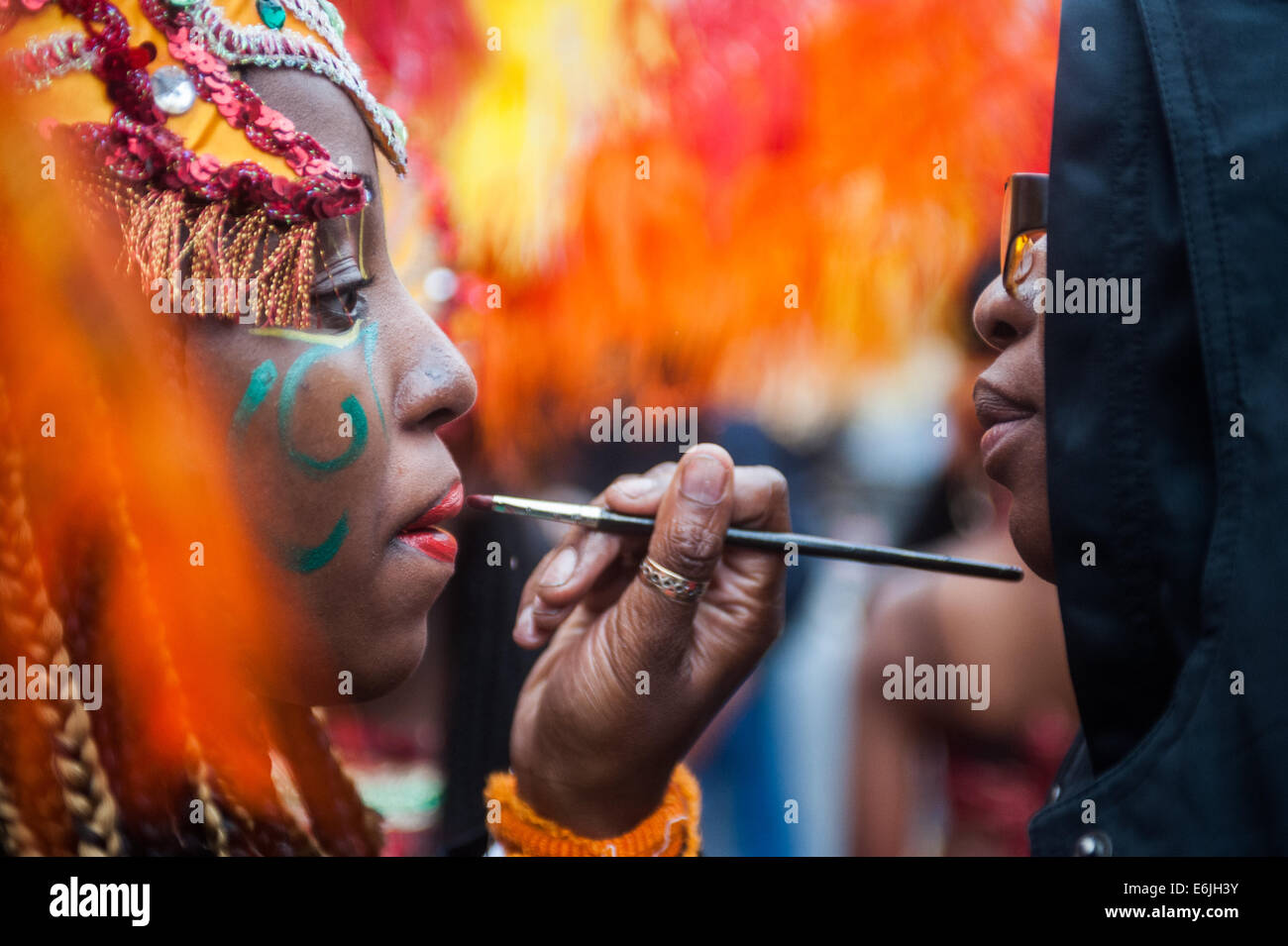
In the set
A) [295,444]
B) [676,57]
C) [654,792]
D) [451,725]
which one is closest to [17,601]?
[295,444]

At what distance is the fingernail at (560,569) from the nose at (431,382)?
0.21 meters

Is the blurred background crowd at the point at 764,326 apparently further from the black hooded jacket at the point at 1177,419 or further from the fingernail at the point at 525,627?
the black hooded jacket at the point at 1177,419

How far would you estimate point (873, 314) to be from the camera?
1.10 metres

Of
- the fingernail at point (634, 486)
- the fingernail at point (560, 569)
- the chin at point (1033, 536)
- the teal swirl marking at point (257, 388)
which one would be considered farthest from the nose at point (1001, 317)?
the teal swirl marking at point (257, 388)

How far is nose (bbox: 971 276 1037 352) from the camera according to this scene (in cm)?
103

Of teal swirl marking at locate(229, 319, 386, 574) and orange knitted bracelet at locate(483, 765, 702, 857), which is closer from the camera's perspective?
teal swirl marking at locate(229, 319, 386, 574)

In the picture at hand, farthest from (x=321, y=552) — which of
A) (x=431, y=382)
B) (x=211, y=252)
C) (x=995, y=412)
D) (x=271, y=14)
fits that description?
(x=995, y=412)

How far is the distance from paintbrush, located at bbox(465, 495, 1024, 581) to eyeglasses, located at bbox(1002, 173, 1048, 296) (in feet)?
1.05

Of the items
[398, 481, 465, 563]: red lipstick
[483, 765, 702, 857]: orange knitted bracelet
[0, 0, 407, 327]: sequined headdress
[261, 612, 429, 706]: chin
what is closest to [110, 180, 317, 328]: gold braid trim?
[0, 0, 407, 327]: sequined headdress

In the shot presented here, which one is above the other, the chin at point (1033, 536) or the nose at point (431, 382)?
the nose at point (431, 382)

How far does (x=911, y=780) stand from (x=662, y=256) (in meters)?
0.70

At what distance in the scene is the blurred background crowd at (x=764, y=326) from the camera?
3.52 feet

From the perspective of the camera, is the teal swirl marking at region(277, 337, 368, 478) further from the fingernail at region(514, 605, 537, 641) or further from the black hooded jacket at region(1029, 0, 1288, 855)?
the black hooded jacket at region(1029, 0, 1288, 855)

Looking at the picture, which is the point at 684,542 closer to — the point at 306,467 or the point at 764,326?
the point at 764,326
